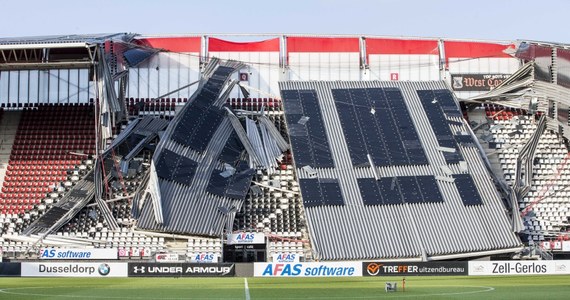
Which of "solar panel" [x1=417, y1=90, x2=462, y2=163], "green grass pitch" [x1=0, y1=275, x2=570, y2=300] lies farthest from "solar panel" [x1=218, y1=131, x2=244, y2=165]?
"green grass pitch" [x1=0, y1=275, x2=570, y2=300]

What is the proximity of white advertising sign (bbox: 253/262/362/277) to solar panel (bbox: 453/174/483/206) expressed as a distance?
11.3m

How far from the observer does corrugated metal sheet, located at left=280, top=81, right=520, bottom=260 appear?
52.5 metres

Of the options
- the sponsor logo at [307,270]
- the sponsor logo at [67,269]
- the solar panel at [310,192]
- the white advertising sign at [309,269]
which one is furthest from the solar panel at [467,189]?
the sponsor logo at [67,269]

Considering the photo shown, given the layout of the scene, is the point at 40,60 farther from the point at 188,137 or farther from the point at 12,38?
the point at 188,137

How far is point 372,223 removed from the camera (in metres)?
54.1

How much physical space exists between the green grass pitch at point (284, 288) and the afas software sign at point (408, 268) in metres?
1.70

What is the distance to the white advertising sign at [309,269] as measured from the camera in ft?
155

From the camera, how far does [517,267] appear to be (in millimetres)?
48500

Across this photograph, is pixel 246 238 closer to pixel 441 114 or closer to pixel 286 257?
pixel 286 257

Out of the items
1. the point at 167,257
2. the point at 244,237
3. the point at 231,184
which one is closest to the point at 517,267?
the point at 244,237

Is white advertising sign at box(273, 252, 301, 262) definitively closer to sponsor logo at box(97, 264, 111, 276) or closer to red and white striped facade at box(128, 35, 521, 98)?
sponsor logo at box(97, 264, 111, 276)

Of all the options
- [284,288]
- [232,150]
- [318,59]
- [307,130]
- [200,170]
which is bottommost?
[284,288]

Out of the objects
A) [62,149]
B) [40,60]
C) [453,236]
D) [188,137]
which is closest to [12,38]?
[40,60]

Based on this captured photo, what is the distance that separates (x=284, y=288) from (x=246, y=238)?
687 inches
